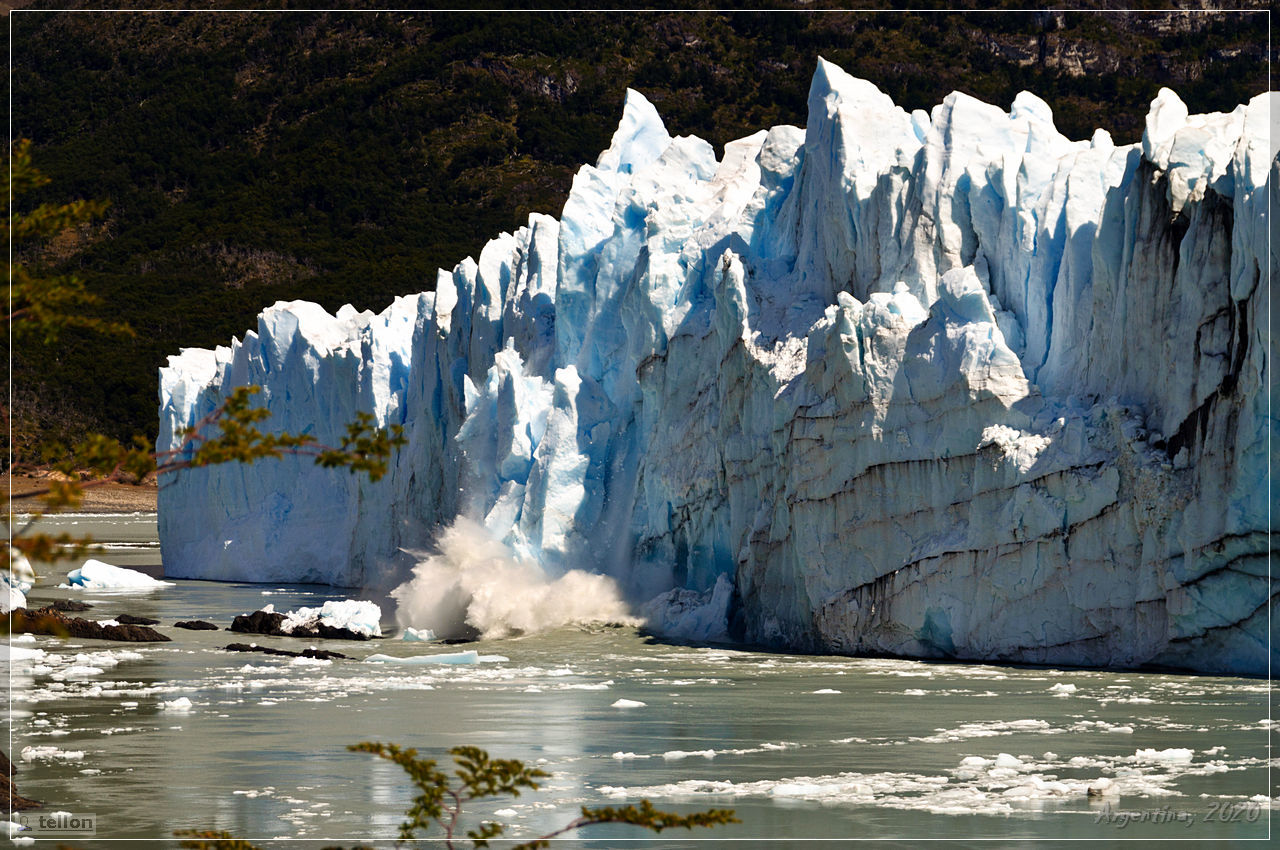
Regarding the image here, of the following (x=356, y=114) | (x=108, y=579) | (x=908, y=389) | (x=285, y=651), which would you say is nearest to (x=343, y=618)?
(x=285, y=651)

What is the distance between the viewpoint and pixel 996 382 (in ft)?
57.7

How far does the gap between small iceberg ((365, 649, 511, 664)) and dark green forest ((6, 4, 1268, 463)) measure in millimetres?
47314

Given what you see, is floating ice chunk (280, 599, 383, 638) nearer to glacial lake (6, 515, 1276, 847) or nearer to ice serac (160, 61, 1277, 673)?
ice serac (160, 61, 1277, 673)

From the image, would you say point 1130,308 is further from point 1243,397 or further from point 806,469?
point 806,469

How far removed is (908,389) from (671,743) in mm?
6008

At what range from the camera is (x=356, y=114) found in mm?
80688

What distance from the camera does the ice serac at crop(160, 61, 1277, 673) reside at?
1627 cm

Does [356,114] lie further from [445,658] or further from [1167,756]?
[1167,756]

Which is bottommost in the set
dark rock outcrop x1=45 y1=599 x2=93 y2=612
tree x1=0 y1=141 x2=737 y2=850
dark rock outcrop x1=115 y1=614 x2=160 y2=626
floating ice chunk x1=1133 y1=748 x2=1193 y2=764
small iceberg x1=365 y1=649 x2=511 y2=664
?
floating ice chunk x1=1133 y1=748 x2=1193 y2=764

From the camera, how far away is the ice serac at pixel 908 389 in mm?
16266

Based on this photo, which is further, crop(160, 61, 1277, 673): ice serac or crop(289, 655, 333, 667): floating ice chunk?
crop(289, 655, 333, 667): floating ice chunk

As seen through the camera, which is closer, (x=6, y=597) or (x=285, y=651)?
(x=285, y=651)

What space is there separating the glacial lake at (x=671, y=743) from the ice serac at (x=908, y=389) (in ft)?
3.01

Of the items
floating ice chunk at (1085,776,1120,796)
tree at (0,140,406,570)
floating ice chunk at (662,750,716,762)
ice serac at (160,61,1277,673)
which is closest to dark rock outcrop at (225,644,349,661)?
ice serac at (160,61,1277,673)
